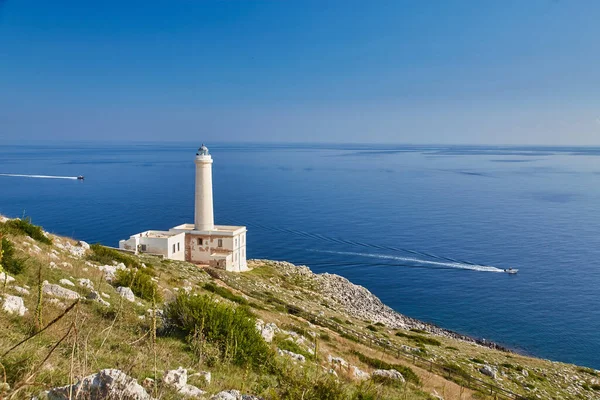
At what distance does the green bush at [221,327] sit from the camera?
9.23m

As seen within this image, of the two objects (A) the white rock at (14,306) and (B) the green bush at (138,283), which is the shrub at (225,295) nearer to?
(B) the green bush at (138,283)

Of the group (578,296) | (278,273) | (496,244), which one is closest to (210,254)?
(278,273)

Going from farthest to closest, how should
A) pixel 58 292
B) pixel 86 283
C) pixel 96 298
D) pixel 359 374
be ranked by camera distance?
pixel 359 374
pixel 86 283
pixel 96 298
pixel 58 292

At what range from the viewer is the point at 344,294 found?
142 ft

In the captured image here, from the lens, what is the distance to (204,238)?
38.8m

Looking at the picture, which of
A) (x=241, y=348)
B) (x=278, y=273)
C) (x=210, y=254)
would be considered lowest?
(x=278, y=273)

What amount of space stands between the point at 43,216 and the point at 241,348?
75.0 metres

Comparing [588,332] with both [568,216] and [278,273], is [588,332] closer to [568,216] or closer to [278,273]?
[278,273]

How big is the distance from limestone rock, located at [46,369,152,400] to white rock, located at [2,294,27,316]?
12.6ft

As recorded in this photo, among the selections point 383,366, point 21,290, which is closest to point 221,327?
point 21,290

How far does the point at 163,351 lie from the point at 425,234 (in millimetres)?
64334

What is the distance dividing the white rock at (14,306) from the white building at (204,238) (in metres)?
28.3

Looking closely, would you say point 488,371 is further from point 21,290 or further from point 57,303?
point 21,290

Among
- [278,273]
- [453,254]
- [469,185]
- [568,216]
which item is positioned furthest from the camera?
[469,185]
